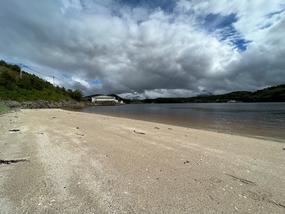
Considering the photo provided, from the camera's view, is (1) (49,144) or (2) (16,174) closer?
(2) (16,174)

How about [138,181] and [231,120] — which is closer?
[138,181]

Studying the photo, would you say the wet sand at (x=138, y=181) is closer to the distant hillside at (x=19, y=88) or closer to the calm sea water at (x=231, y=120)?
the calm sea water at (x=231, y=120)

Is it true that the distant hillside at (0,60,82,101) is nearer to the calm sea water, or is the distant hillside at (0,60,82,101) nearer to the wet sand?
the calm sea water

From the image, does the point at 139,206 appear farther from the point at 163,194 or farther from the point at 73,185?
the point at 73,185

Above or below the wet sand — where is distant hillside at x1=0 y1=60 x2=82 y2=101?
above

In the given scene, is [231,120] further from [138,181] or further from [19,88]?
[19,88]

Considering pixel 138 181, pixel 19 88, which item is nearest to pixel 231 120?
pixel 138 181

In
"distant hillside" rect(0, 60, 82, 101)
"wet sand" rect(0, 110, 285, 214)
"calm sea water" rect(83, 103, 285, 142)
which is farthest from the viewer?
"distant hillside" rect(0, 60, 82, 101)

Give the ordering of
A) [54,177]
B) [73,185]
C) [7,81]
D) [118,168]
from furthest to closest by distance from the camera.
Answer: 1. [7,81]
2. [118,168]
3. [54,177]
4. [73,185]

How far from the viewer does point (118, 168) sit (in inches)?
237

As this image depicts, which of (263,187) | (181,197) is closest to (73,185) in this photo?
(181,197)

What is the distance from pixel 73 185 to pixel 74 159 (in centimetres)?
229

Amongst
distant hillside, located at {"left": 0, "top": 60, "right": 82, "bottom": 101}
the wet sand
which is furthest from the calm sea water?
distant hillside, located at {"left": 0, "top": 60, "right": 82, "bottom": 101}

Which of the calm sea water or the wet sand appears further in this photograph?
the calm sea water
